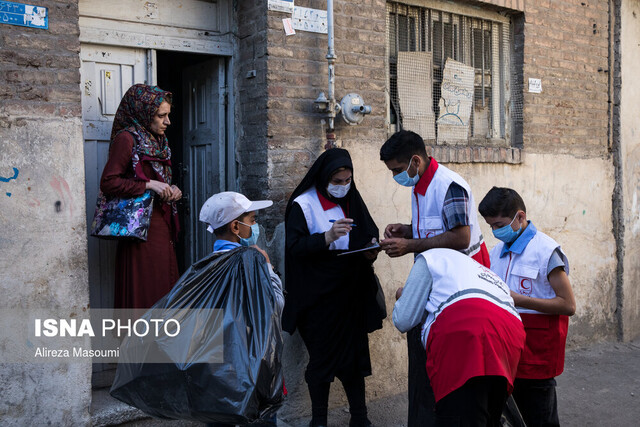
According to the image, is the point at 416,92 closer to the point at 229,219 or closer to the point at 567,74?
the point at 567,74

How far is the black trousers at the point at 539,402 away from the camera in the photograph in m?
3.33

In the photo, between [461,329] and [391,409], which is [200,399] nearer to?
[461,329]

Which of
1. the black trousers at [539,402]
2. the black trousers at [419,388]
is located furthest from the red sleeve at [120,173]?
the black trousers at [539,402]

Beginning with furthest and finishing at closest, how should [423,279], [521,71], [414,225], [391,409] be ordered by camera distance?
1. [521,71]
2. [391,409]
3. [414,225]
4. [423,279]

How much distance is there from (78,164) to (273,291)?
1431 millimetres

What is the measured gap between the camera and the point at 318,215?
163 inches

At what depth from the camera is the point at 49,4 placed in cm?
365

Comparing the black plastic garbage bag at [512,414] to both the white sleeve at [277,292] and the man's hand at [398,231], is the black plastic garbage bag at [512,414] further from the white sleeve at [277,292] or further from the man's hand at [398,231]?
the man's hand at [398,231]

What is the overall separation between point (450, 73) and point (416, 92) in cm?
45

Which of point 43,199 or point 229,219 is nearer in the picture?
point 229,219

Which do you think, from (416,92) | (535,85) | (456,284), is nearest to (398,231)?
(456,284)

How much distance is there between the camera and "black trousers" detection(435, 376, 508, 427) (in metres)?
2.54

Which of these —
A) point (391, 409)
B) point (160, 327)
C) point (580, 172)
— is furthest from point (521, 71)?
point (160, 327)

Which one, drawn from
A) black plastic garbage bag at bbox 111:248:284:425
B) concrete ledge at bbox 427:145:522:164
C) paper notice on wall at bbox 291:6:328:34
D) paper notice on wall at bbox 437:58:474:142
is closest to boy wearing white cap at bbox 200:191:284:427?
black plastic garbage bag at bbox 111:248:284:425
